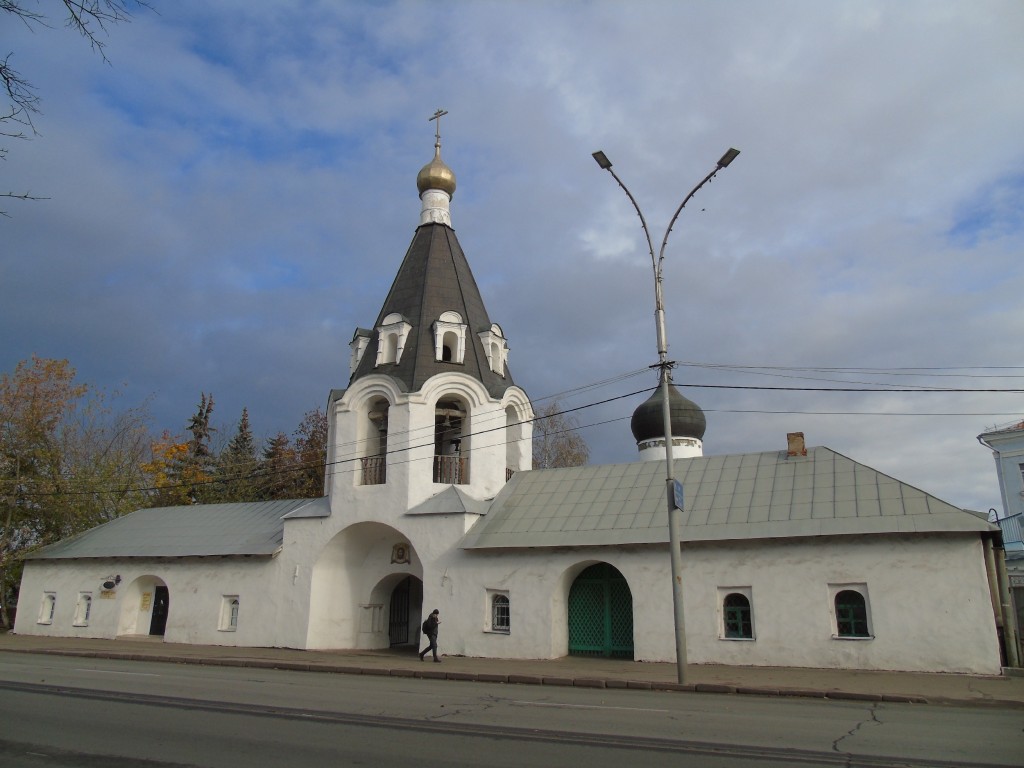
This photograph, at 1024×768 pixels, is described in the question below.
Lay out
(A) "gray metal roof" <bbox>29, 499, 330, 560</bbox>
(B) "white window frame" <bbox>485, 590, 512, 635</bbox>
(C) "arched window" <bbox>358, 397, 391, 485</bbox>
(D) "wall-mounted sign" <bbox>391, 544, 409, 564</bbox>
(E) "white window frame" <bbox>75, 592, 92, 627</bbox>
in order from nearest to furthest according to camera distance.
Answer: (B) "white window frame" <bbox>485, 590, 512, 635</bbox> → (C) "arched window" <bbox>358, 397, 391, 485</bbox> → (D) "wall-mounted sign" <bbox>391, 544, 409, 564</bbox> → (A) "gray metal roof" <bbox>29, 499, 330, 560</bbox> → (E) "white window frame" <bbox>75, 592, 92, 627</bbox>

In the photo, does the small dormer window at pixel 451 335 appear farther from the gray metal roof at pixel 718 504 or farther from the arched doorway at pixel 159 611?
the arched doorway at pixel 159 611

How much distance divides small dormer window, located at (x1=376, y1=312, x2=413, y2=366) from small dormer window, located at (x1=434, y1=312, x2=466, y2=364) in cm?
90

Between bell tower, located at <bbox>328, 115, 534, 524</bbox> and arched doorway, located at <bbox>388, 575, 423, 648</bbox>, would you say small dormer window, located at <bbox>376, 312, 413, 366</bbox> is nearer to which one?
bell tower, located at <bbox>328, 115, 534, 524</bbox>

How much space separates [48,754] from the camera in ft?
22.3

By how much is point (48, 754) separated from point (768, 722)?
23.3 ft

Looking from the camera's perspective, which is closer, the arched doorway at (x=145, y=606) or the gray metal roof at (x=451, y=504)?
the gray metal roof at (x=451, y=504)

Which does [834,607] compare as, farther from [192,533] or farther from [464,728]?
[192,533]

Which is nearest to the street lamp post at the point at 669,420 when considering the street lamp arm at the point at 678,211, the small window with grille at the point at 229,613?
the street lamp arm at the point at 678,211

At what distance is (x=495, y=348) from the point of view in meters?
22.2

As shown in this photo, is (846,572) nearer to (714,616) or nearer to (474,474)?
(714,616)

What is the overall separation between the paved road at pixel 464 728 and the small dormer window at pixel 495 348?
11.0 meters

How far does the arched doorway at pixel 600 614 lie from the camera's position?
58.6 feet

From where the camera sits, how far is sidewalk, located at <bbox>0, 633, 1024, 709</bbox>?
1154cm

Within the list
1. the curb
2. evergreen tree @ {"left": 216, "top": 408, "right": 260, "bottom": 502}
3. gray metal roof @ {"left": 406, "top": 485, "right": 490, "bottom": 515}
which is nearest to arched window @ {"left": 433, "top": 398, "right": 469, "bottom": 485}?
gray metal roof @ {"left": 406, "top": 485, "right": 490, "bottom": 515}
